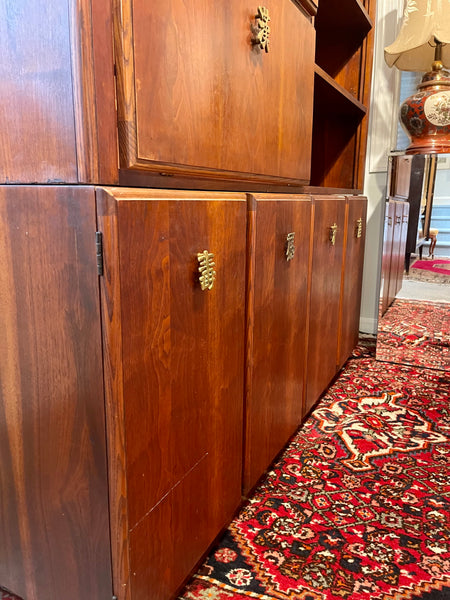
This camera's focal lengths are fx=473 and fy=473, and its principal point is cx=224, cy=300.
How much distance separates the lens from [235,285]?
1.01m

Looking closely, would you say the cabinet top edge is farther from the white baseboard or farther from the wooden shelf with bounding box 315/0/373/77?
the white baseboard

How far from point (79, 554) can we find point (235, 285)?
1.87 ft

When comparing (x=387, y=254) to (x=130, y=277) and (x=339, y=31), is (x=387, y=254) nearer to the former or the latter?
(x=339, y=31)

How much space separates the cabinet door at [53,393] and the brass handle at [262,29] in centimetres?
61

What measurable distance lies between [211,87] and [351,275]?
140 centimetres

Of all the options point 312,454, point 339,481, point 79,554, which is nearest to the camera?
point 79,554

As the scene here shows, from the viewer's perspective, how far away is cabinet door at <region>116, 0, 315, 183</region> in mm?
677

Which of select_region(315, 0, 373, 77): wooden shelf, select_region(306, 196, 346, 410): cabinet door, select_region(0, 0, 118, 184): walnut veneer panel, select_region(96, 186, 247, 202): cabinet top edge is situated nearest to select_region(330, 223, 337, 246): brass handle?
select_region(306, 196, 346, 410): cabinet door

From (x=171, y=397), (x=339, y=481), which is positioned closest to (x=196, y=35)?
(x=171, y=397)

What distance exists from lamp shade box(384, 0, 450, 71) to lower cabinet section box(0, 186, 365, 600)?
54.5 inches

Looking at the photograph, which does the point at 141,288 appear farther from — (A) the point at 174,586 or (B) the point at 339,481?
(B) the point at 339,481

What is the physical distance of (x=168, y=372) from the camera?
2.63 feet

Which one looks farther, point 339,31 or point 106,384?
point 339,31

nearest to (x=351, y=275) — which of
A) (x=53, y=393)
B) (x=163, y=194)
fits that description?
(x=163, y=194)
